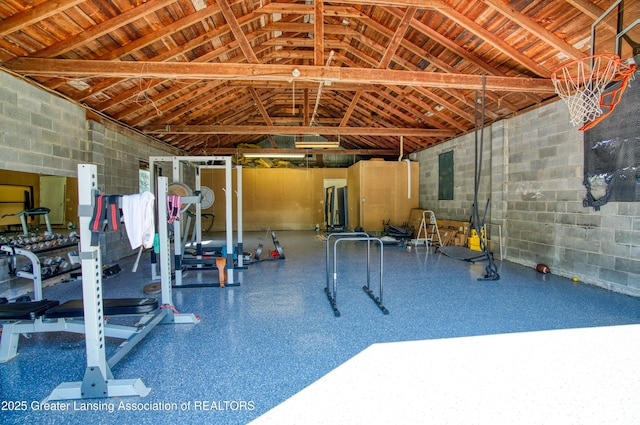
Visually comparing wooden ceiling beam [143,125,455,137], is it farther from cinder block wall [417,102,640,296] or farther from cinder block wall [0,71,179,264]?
cinder block wall [417,102,640,296]

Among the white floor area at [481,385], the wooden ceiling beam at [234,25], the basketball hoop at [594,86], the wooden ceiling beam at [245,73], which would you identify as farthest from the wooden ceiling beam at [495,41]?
the white floor area at [481,385]

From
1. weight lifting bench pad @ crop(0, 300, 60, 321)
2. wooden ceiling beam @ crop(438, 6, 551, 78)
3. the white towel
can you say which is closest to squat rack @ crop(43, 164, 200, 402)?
the white towel

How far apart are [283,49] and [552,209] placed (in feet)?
20.3

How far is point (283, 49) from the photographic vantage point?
22.4 feet

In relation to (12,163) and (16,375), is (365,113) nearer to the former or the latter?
(12,163)

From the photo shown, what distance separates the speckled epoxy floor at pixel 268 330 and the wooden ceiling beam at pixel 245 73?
2980mm

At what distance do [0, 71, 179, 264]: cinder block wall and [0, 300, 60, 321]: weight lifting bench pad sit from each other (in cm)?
247

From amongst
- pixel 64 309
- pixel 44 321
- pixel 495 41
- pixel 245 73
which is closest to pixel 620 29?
pixel 495 41

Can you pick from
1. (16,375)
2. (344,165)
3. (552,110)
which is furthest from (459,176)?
(16,375)

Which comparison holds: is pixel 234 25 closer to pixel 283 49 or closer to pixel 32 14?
pixel 32 14

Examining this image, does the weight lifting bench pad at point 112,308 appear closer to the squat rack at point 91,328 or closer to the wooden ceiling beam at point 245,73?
the squat rack at point 91,328

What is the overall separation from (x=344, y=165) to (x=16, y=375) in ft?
39.5

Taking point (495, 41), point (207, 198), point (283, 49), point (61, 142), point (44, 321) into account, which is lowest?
point (44, 321)

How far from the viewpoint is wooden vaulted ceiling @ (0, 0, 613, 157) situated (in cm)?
377
